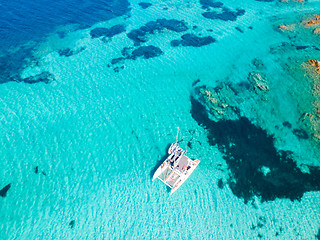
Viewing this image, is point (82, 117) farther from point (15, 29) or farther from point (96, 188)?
point (15, 29)

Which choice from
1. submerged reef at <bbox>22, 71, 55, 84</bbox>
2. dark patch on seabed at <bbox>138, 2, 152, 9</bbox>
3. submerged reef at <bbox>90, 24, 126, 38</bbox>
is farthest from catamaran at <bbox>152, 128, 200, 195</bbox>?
dark patch on seabed at <bbox>138, 2, 152, 9</bbox>

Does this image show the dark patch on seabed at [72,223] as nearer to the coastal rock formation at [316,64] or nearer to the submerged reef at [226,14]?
the coastal rock formation at [316,64]

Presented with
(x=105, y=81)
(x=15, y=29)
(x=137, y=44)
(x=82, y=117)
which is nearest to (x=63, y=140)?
(x=82, y=117)

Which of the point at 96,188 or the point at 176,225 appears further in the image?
the point at 96,188

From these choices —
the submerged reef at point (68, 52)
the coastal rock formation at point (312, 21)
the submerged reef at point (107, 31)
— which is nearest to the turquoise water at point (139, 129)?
the submerged reef at point (68, 52)

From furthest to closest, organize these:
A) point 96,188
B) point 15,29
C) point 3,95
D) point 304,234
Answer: point 15,29 → point 3,95 → point 96,188 → point 304,234

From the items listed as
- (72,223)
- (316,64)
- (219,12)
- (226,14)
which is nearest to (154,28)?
(219,12)
